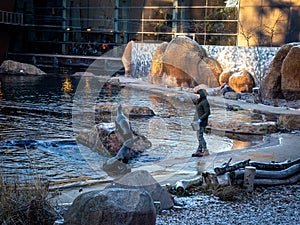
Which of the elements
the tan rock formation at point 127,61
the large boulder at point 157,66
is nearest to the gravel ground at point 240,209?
the large boulder at point 157,66

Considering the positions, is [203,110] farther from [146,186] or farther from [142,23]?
[142,23]

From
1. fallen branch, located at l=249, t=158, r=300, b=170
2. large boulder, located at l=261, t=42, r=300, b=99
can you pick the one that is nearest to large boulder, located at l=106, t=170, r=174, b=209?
fallen branch, located at l=249, t=158, r=300, b=170

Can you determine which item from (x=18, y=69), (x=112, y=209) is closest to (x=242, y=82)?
(x=18, y=69)

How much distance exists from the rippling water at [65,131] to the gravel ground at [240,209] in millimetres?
2708

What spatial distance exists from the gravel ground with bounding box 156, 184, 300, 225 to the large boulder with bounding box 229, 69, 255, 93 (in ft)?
59.7

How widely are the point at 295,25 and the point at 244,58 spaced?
5695mm

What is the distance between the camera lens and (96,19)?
4812 centimetres

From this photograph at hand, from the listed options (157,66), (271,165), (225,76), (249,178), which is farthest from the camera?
(157,66)

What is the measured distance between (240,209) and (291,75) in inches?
645

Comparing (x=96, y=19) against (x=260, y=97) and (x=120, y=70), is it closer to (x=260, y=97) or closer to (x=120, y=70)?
(x=120, y=70)

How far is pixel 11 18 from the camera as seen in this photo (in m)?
48.0

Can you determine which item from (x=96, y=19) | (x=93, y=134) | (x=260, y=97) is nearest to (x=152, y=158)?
(x=93, y=134)

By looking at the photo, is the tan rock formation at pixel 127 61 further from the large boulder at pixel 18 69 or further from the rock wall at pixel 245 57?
the rock wall at pixel 245 57

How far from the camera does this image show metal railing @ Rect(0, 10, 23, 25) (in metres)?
46.8
